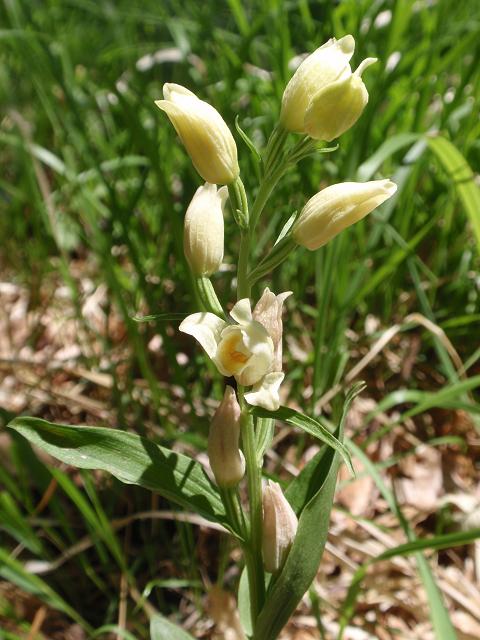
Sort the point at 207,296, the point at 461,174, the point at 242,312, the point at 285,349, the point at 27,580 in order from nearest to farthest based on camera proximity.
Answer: the point at 242,312 < the point at 207,296 < the point at 27,580 < the point at 461,174 < the point at 285,349

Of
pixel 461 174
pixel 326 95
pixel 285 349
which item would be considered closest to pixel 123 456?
pixel 326 95

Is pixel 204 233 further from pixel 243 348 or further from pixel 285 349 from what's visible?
pixel 285 349

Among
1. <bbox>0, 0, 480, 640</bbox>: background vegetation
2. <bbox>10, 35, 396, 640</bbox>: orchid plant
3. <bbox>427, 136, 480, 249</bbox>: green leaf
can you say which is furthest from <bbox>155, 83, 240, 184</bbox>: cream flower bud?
<bbox>427, 136, 480, 249</bbox>: green leaf

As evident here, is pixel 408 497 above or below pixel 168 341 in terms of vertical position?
below

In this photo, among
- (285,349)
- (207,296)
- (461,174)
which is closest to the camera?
(207,296)

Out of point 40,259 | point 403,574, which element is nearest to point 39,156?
point 40,259

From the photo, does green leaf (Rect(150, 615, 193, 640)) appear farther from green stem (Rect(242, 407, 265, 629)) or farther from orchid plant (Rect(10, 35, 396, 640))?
green stem (Rect(242, 407, 265, 629))

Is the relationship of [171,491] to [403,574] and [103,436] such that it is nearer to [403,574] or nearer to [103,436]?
[103,436]
